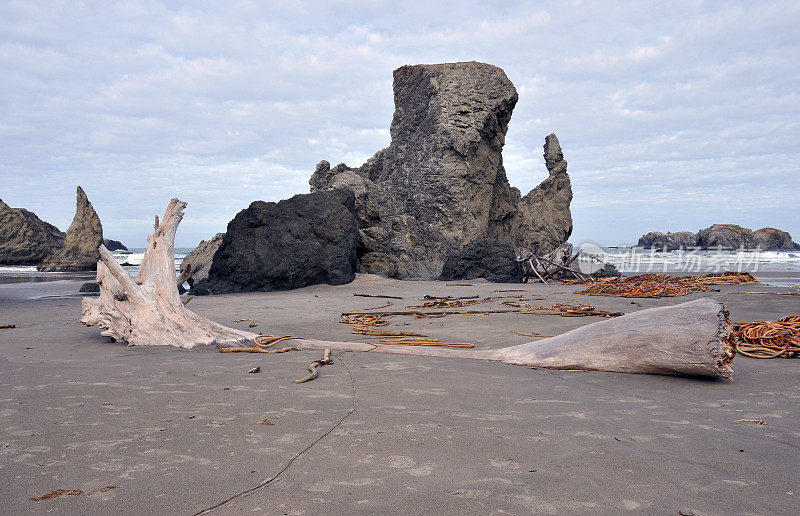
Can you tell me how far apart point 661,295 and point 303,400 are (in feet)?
24.5

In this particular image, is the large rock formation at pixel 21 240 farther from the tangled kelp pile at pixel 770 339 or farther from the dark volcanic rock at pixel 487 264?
the tangled kelp pile at pixel 770 339

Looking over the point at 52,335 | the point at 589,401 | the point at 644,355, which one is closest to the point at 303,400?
the point at 589,401

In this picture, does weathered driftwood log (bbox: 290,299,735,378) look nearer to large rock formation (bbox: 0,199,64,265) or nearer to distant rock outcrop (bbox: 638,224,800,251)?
large rock formation (bbox: 0,199,64,265)

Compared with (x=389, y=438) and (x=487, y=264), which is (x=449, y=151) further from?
(x=389, y=438)

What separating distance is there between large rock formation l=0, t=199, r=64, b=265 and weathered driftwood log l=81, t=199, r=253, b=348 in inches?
1366

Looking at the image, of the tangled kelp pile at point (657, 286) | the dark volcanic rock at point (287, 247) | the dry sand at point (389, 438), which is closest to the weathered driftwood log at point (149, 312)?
the dry sand at point (389, 438)

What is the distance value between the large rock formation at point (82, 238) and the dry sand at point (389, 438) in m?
30.1

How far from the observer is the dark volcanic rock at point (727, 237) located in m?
52.3

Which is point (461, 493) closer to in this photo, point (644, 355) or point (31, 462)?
point (31, 462)

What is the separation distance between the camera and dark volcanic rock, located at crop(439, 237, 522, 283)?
13.5 m

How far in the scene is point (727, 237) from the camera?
52.6 meters

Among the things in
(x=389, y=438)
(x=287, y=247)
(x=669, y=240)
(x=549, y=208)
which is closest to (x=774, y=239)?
(x=669, y=240)

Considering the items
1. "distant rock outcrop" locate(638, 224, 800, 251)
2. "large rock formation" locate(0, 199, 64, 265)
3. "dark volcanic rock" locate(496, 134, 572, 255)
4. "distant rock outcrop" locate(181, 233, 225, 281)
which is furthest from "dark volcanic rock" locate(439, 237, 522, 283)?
"distant rock outcrop" locate(638, 224, 800, 251)

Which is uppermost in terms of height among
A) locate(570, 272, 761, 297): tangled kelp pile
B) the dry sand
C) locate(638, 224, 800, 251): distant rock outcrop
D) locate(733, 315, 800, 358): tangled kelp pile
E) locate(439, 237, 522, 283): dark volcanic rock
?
locate(638, 224, 800, 251): distant rock outcrop
